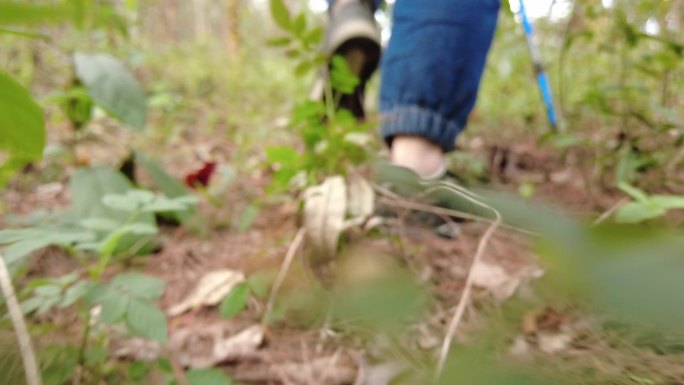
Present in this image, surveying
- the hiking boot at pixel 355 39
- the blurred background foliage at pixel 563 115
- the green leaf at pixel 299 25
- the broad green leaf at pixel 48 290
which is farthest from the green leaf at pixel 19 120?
the hiking boot at pixel 355 39

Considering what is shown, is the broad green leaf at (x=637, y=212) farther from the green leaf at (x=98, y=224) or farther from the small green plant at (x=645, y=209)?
the green leaf at (x=98, y=224)

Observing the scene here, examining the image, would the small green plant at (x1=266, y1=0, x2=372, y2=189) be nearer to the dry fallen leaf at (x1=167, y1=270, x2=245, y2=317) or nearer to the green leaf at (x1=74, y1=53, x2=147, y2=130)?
the dry fallen leaf at (x1=167, y1=270, x2=245, y2=317)

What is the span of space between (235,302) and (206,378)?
0.17m

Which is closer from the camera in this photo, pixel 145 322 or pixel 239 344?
pixel 145 322

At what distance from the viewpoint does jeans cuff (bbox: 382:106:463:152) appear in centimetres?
112

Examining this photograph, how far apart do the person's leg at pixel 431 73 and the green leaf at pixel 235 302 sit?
0.52m

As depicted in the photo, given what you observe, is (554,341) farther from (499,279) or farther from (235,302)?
(235,302)

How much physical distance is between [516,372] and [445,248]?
62cm

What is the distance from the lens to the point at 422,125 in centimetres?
112

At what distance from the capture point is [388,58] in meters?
1.18

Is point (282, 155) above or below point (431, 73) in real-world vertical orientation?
below

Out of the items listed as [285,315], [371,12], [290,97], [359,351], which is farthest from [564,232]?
[290,97]

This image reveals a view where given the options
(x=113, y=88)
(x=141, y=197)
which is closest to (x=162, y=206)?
(x=141, y=197)

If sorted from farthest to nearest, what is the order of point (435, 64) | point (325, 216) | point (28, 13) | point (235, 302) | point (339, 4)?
point (339, 4) → point (435, 64) → point (325, 216) → point (235, 302) → point (28, 13)
